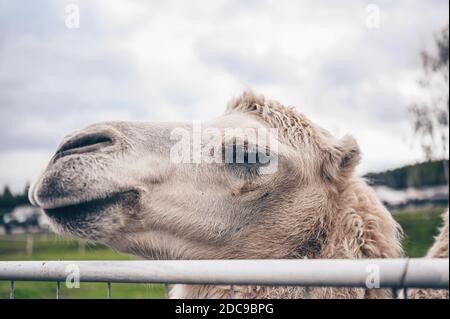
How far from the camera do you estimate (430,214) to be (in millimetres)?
29172

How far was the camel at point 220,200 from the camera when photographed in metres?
2.89

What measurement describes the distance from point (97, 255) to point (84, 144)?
73.5 ft

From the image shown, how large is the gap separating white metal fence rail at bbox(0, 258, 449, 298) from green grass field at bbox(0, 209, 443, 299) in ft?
3.70

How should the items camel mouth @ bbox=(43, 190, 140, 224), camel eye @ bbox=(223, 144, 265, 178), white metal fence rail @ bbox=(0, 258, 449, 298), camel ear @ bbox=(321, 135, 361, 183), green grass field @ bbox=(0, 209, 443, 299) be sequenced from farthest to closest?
green grass field @ bbox=(0, 209, 443, 299)
camel ear @ bbox=(321, 135, 361, 183)
camel eye @ bbox=(223, 144, 265, 178)
camel mouth @ bbox=(43, 190, 140, 224)
white metal fence rail @ bbox=(0, 258, 449, 298)

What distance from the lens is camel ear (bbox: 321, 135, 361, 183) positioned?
3.62 metres

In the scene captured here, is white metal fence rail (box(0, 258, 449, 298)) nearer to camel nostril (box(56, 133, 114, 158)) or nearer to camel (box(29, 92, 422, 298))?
camel (box(29, 92, 422, 298))

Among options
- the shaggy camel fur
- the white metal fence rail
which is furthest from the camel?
the white metal fence rail

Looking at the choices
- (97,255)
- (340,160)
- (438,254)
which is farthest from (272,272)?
(97,255)

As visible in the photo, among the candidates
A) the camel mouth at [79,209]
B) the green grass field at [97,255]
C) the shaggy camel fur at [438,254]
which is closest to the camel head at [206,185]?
the camel mouth at [79,209]

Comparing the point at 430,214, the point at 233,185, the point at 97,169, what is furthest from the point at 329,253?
the point at 430,214

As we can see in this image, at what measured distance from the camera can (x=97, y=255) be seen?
963 inches

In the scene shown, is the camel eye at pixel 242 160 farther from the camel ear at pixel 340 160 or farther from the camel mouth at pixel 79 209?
the camel mouth at pixel 79 209
